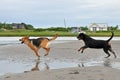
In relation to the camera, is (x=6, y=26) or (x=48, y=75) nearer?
(x=48, y=75)

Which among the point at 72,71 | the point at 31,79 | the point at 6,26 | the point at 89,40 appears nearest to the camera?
the point at 31,79

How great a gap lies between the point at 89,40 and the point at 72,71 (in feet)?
21.4

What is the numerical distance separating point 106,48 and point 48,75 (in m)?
7.39

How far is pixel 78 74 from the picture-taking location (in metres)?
11.0

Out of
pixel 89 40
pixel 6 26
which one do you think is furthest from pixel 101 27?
pixel 89 40

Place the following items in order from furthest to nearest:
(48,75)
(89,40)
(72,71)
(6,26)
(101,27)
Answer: (101,27) → (6,26) → (89,40) → (72,71) → (48,75)

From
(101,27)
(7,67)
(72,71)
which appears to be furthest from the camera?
(101,27)

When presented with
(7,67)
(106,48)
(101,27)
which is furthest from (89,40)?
(101,27)

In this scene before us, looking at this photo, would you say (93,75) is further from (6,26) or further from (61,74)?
(6,26)

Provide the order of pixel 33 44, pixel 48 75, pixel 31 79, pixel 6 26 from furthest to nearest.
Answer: pixel 6 26
pixel 33 44
pixel 48 75
pixel 31 79

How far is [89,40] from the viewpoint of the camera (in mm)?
18156

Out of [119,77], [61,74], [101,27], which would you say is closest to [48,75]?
[61,74]

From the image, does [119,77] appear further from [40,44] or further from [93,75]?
[40,44]

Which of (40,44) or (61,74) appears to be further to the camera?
(40,44)
